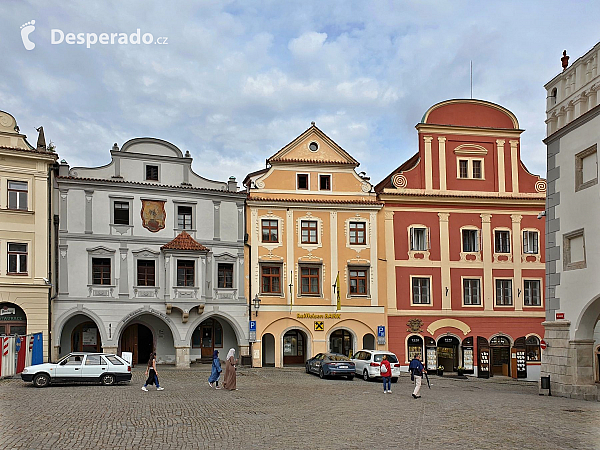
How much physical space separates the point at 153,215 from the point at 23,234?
7197 mm

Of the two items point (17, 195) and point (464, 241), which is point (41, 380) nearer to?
point (17, 195)

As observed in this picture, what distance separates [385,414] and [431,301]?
23872mm

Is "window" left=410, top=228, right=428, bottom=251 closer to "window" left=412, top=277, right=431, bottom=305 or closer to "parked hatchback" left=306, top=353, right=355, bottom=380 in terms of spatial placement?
"window" left=412, top=277, right=431, bottom=305

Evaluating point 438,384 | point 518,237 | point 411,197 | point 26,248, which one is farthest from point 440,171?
point 26,248

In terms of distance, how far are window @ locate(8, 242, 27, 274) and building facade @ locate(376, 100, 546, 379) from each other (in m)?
20.9

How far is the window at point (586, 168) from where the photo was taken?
85.9ft

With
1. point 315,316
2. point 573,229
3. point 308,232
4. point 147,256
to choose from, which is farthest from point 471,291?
point 147,256

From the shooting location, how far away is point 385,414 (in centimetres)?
1955

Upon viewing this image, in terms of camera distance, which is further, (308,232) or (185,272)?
(308,232)

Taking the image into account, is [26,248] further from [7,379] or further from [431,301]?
[431,301]

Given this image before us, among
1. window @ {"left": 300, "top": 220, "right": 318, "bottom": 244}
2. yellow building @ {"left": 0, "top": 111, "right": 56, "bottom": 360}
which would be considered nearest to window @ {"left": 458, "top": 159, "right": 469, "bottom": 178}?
window @ {"left": 300, "top": 220, "right": 318, "bottom": 244}

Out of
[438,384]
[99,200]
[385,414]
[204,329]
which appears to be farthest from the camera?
[204,329]

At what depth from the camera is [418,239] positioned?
43406 mm

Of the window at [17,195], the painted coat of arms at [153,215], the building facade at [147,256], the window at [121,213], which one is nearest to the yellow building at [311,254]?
the building facade at [147,256]
